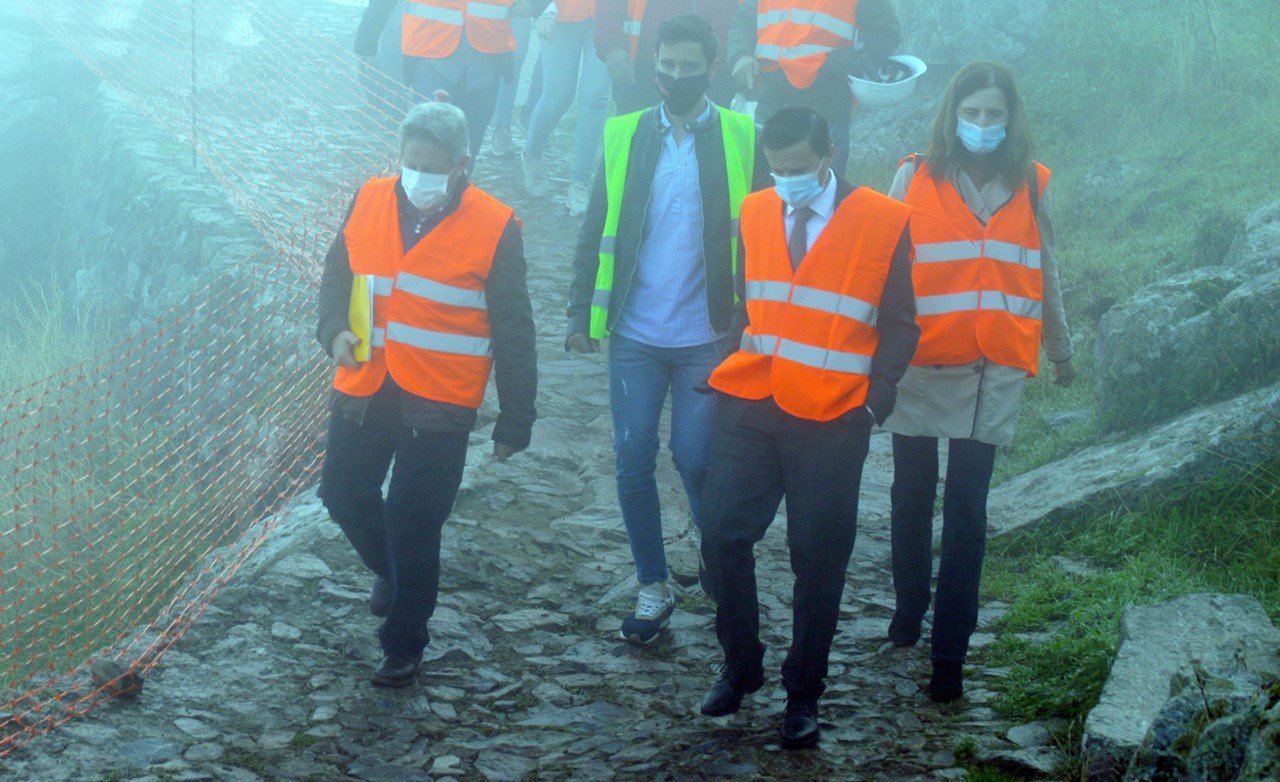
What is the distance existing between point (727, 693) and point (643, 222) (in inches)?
64.8

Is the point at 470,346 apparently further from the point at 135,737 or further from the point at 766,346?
the point at 135,737

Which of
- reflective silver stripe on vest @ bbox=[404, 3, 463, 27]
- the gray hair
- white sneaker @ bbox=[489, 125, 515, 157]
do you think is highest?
reflective silver stripe on vest @ bbox=[404, 3, 463, 27]

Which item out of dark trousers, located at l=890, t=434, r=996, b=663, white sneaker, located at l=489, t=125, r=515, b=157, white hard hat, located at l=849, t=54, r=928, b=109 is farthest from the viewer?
white sneaker, located at l=489, t=125, r=515, b=157

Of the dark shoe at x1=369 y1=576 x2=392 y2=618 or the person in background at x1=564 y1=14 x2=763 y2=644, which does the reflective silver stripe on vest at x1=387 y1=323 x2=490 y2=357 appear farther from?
the dark shoe at x1=369 y1=576 x2=392 y2=618

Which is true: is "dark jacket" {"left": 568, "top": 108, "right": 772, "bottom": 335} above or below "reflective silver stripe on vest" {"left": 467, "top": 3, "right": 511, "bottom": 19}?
below

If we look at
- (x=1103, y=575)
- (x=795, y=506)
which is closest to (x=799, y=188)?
(x=795, y=506)

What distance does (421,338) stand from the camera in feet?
14.8

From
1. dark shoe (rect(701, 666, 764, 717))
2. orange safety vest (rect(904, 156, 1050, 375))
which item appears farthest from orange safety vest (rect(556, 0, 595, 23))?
dark shoe (rect(701, 666, 764, 717))

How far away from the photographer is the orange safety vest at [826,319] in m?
4.01

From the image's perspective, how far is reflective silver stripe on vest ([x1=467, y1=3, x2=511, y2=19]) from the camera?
8406mm

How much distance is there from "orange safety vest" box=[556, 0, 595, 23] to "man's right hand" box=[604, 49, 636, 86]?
1.37 meters

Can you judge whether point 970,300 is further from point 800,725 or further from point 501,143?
point 501,143

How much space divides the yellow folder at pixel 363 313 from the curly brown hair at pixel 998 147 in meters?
1.90

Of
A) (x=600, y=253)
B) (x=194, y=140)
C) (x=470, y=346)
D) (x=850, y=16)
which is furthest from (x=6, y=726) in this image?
(x=194, y=140)
